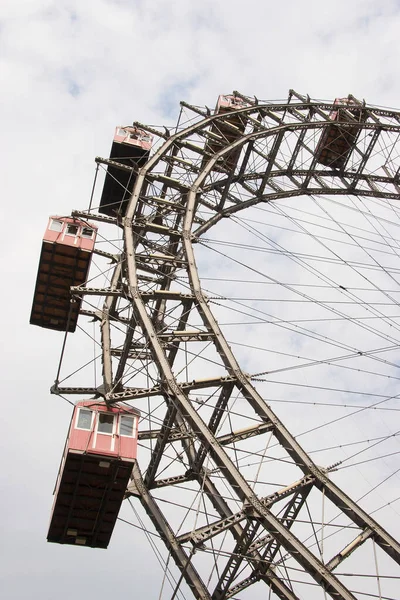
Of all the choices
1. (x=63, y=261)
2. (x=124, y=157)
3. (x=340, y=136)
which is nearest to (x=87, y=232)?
(x=63, y=261)

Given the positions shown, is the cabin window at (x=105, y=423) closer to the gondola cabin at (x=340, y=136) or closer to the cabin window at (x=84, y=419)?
the cabin window at (x=84, y=419)

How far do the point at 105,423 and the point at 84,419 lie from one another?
0.60m

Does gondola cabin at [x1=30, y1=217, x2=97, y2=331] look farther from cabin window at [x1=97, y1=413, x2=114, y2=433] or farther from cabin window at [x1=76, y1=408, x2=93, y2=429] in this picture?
cabin window at [x1=97, y1=413, x2=114, y2=433]

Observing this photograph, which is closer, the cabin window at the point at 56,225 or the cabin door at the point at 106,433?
the cabin door at the point at 106,433

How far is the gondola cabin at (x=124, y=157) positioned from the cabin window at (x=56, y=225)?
5980mm

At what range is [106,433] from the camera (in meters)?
19.3

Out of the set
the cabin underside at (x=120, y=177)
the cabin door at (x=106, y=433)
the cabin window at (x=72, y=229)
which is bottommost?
the cabin door at (x=106, y=433)

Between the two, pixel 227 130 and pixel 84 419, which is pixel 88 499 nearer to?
pixel 84 419

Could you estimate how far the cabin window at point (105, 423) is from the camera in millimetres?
19422

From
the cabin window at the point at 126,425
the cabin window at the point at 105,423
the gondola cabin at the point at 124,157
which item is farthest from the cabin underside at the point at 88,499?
the gondola cabin at the point at 124,157

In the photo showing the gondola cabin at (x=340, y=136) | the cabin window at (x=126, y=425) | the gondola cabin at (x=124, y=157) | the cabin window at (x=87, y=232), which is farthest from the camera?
the gondola cabin at (x=340, y=136)

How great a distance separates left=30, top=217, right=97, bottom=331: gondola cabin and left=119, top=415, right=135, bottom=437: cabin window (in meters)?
6.16

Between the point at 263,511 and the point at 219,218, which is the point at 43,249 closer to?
the point at 219,218

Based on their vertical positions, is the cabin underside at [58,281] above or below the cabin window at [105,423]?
above
